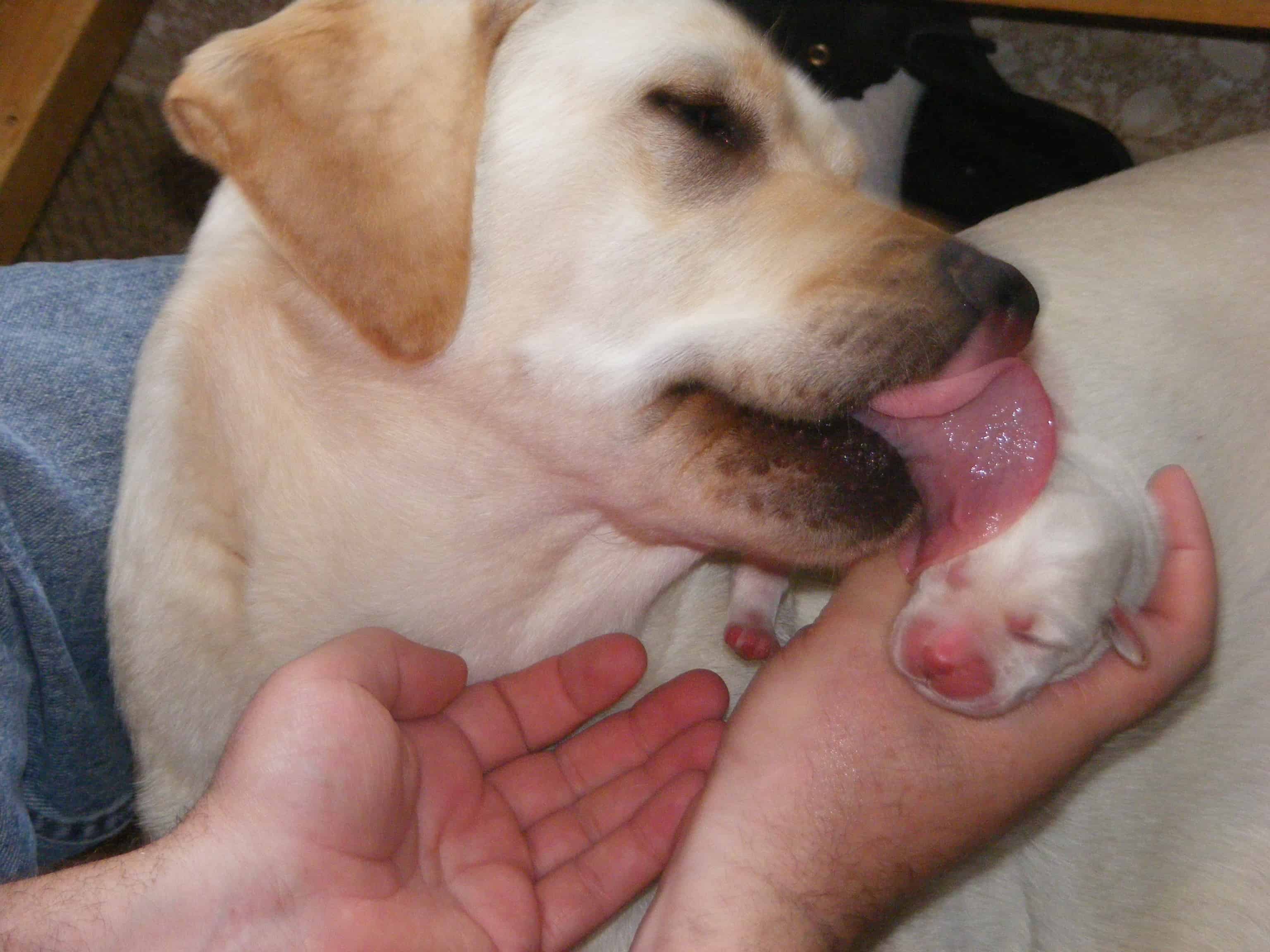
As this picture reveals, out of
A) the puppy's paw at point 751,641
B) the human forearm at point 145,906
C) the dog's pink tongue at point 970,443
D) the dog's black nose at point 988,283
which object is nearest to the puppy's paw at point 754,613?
the puppy's paw at point 751,641

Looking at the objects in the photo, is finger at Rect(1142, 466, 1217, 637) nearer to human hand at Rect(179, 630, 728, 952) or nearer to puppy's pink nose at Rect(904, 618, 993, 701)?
puppy's pink nose at Rect(904, 618, 993, 701)

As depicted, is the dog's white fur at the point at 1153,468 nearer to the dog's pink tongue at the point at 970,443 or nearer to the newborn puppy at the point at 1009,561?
the newborn puppy at the point at 1009,561

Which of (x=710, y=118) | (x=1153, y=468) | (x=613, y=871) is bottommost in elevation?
(x=613, y=871)

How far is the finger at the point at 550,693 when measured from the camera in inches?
53.4

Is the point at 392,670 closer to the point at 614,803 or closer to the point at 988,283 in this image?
the point at 614,803

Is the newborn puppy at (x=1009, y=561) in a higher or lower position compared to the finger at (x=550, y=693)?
higher

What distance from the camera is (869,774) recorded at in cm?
127

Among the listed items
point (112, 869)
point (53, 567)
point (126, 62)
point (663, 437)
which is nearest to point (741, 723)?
point (663, 437)

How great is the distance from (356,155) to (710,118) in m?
0.38

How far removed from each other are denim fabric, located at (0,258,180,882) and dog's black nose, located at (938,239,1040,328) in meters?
1.18

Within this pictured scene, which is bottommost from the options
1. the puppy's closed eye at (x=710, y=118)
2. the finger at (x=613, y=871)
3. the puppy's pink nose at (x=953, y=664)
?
the finger at (x=613, y=871)

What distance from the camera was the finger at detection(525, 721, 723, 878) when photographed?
1335 mm

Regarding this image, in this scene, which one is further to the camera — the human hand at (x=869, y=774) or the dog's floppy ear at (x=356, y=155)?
the human hand at (x=869, y=774)

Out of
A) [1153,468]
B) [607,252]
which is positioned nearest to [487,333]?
[607,252]
